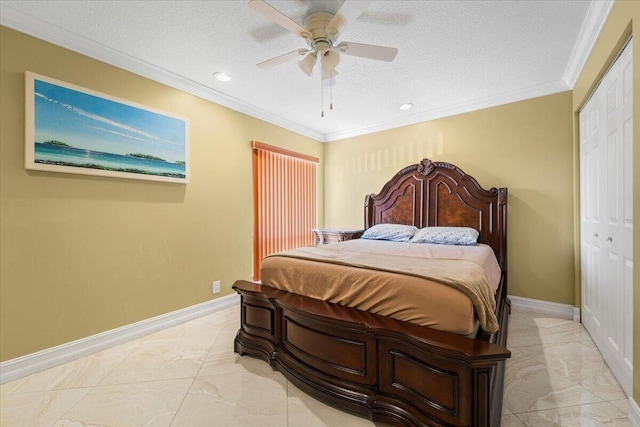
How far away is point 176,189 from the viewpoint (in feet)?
9.60

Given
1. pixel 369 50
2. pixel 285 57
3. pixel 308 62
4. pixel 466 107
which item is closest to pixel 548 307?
pixel 466 107

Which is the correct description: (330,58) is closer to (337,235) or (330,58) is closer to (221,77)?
(221,77)

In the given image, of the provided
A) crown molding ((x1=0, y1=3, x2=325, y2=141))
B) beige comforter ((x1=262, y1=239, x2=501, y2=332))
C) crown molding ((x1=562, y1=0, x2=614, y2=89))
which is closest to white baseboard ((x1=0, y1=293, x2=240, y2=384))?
beige comforter ((x1=262, y1=239, x2=501, y2=332))

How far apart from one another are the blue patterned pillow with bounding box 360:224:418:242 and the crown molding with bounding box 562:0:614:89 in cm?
217

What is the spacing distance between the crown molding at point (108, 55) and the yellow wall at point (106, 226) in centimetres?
6

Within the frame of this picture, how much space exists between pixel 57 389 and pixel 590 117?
456cm

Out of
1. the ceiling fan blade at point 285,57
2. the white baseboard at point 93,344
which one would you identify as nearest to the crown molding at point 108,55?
the ceiling fan blade at point 285,57

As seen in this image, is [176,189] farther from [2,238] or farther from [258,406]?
[258,406]

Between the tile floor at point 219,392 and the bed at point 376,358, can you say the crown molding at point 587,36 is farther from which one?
the tile floor at point 219,392

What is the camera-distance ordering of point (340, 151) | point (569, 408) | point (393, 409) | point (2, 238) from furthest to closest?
point (340, 151), point (2, 238), point (569, 408), point (393, 409)

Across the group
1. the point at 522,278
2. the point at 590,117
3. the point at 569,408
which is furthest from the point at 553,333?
the point at 590,117

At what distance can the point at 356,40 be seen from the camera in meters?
2.30

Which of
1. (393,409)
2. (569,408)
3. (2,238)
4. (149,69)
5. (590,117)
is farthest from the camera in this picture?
(149,69)

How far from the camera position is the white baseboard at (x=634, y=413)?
1450 millimetres
